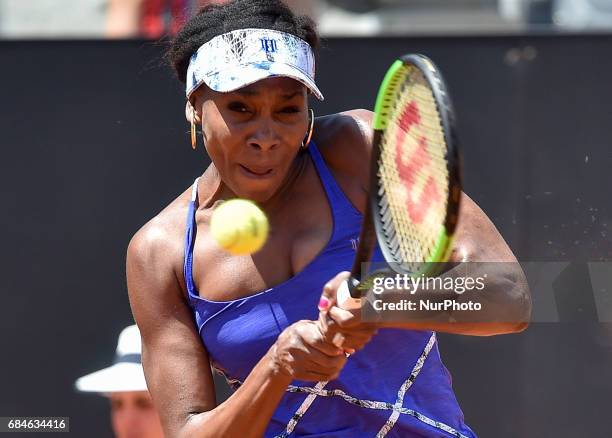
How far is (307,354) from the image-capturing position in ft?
5.81

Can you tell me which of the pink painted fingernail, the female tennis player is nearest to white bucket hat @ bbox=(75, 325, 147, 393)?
the female tennis player

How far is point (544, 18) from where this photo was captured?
10.8 feet

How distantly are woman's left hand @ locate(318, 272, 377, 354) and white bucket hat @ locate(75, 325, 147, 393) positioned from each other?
3.91ft

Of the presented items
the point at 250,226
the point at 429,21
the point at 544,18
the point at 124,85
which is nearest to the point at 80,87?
the point at 124,85

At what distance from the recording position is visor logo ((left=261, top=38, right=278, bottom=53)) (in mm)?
1987

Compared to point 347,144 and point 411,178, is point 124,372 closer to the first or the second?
point 347,144

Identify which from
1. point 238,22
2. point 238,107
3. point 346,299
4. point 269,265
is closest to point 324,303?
point 346,299

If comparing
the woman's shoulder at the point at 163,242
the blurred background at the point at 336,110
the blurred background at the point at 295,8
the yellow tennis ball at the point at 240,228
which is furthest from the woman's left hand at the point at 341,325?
the blurred background at the point at 295,8

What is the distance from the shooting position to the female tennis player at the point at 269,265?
1.97m

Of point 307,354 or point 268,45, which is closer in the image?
point 307,354

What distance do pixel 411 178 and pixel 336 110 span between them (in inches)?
43.4

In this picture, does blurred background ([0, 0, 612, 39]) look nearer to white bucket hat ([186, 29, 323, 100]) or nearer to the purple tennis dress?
white bucket hat ([186, 29, 323, 100])

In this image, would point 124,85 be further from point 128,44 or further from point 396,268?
point 396,268

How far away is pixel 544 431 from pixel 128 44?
56.8 inches
